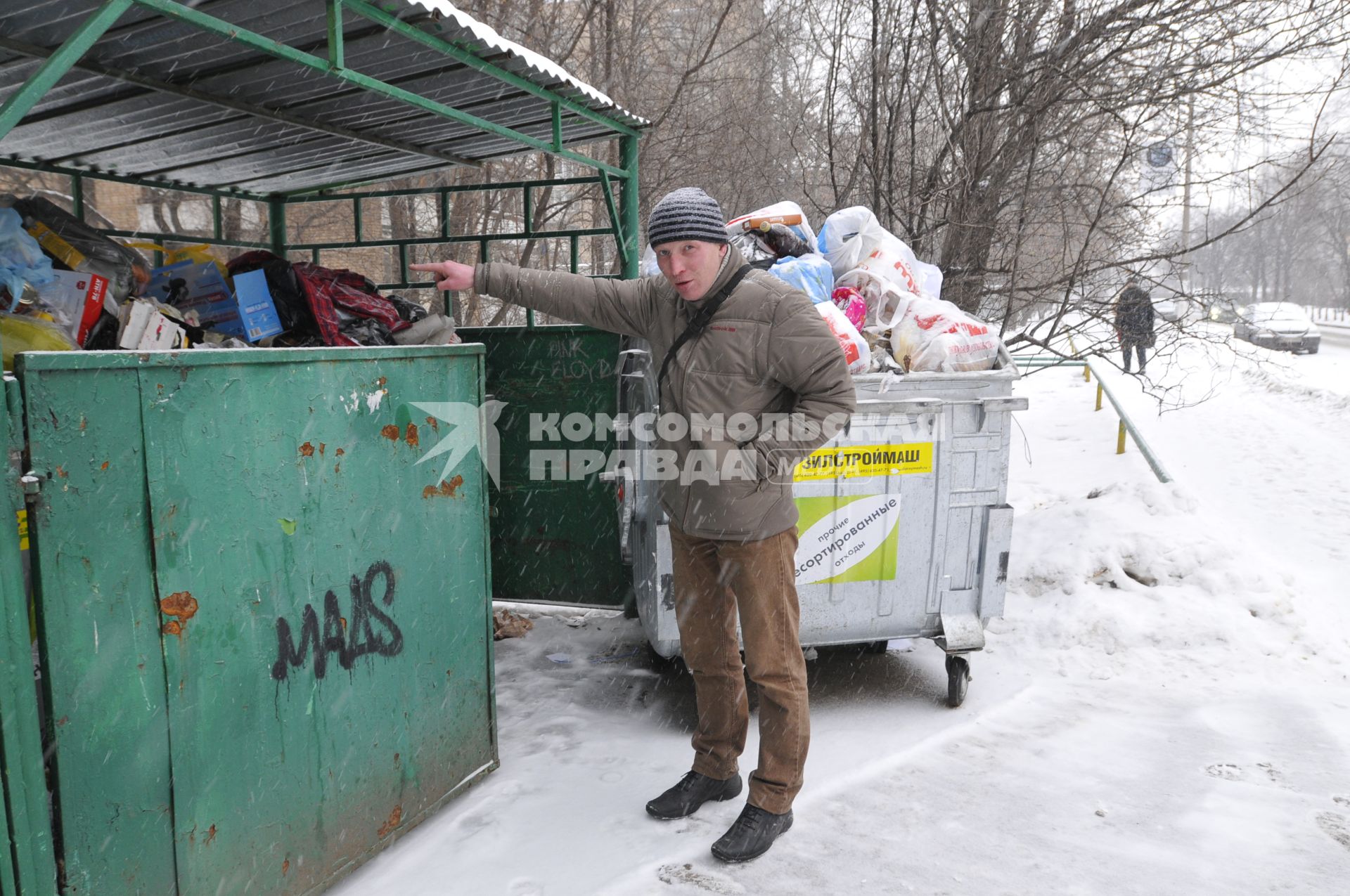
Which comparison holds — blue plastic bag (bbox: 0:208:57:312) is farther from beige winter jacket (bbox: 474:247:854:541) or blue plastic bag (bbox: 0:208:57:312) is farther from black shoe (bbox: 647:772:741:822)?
black shoe (bbox: 647:772:741:822)

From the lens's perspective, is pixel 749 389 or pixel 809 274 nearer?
pixel 749 389

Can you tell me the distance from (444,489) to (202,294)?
124 centimetres

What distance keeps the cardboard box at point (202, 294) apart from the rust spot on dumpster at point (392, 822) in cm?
177

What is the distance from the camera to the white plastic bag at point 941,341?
3.74 meters

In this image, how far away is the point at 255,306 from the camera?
3.26 meters

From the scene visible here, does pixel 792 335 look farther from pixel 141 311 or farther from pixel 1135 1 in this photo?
pixel 1135 1

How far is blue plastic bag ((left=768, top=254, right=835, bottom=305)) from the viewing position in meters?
3.87

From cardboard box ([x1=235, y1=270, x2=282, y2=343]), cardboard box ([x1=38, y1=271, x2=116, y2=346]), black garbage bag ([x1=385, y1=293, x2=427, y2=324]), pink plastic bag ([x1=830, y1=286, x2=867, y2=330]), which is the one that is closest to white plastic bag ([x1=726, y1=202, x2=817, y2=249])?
pink plastic bag ([x1=830, y1=286, x2=867, y2=330])

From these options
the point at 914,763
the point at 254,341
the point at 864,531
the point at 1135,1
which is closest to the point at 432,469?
the point at 254,341

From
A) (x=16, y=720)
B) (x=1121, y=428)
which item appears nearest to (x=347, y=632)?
(x=16, y=720)

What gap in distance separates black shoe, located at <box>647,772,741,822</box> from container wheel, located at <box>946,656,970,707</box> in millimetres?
1282

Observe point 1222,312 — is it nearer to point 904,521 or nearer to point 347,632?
point 904,521

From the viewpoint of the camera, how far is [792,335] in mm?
→ 2656

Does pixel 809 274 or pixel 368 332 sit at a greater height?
pixel 809 274
